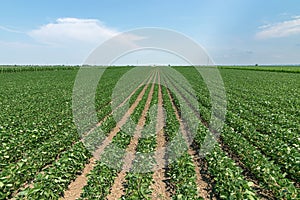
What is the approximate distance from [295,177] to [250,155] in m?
1.23

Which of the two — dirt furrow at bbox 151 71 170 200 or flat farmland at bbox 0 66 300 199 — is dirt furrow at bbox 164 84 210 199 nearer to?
flat farmland at bbox 0 66 300 199

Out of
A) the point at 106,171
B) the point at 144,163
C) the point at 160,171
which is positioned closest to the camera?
the point at 106,171

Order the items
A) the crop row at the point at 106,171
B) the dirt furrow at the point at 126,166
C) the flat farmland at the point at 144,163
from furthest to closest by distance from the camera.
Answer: the dirt furrow at the point at 126,166, the flat farmland at the point at 144,163, the crop row at the point at 106,171

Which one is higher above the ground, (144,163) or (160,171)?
(144,163)

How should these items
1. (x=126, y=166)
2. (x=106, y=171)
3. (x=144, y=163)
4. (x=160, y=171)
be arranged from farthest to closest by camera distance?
(x=126, y=166) → (x=160, y=171) → (x=144, y=163) → (x=106, y=171)

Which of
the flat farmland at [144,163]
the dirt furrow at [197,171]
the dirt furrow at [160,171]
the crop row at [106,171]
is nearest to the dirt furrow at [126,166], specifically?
the flat farmland at [144,163]

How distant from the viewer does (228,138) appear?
917 centimetres

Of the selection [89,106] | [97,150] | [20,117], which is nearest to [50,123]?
[20,117]

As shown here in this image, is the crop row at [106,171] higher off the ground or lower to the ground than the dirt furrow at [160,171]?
higher

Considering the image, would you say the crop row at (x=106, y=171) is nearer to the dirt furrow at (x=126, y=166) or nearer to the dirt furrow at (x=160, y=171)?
the dirt furrow at (x=126, y=166)

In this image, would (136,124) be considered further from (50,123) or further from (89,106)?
(89,106)

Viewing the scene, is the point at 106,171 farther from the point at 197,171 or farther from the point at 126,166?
the point at 197,171

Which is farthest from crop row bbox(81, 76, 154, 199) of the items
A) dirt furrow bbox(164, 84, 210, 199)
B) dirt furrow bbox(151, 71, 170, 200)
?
dirt furrow bbox(164, 84, 210, 199)

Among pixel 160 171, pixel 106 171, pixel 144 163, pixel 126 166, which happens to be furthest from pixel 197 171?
pixel 106 171
